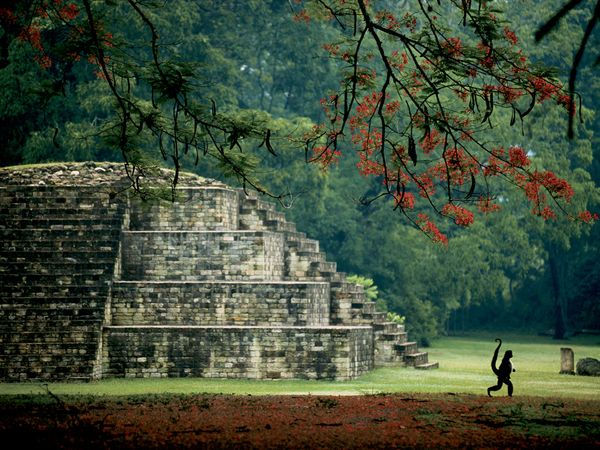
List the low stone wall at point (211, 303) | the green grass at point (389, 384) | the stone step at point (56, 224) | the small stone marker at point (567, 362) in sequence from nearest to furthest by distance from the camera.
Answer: the green grass at point (389, 384) → the low stone wall at point (211, 303) → the small stone marker at point (567, 362) → the stone step at point (56, 224)

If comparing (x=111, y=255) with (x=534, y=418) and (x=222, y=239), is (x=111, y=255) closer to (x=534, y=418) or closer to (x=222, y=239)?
(x=222, y=239)

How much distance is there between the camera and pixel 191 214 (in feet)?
86.0

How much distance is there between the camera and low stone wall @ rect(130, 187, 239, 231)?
26172 millimetres

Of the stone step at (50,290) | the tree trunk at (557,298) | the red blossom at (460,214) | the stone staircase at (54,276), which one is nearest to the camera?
the red blossom at (460,214)

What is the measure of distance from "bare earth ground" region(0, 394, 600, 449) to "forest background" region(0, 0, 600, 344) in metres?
17.6

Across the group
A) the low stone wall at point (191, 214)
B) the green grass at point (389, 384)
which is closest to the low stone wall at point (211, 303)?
the green grass at point (389, 384)

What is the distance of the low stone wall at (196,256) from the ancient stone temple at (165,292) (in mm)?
23

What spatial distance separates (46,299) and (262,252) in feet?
16.5

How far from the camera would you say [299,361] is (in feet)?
74.2

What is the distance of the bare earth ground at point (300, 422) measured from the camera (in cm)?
1240

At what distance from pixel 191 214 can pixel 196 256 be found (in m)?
1.52

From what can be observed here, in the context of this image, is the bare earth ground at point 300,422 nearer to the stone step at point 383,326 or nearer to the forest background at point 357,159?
the stone step at point 383,326

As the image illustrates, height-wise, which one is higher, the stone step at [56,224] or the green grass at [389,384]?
the stone step at [56,224]

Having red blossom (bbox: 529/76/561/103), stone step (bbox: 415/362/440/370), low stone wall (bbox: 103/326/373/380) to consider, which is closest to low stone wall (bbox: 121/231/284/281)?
low stone wall (bbox: 103/326/373/380)
